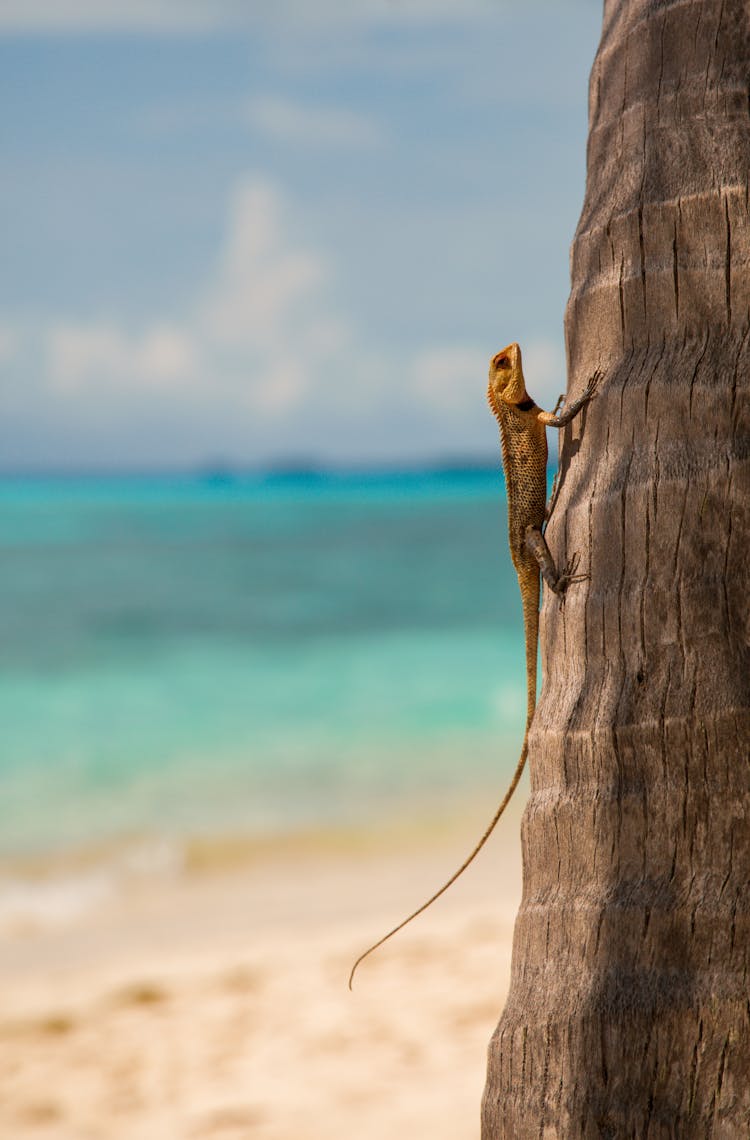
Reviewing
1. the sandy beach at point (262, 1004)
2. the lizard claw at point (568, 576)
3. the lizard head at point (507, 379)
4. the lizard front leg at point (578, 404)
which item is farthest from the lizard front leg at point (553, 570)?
the sandy beach at point (262, 1004)

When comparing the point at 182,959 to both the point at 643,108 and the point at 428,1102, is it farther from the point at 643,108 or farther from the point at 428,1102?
the point at 643,108

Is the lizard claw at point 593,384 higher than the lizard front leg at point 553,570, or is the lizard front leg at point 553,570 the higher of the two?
the lizard claw at point 593,384

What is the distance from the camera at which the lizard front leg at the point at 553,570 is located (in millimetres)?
2350

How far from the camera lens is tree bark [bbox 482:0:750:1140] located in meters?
2.05

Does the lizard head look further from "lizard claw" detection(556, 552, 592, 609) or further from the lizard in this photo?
"lizard claw" detection(556, 552, 592, 609)

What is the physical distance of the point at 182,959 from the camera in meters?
6.68

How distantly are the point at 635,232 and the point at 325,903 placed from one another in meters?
6.08

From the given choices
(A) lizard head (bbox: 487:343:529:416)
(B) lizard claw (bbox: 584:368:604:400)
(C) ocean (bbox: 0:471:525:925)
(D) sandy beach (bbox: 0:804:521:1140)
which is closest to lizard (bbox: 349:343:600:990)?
(A) lizard head (bbox: 487:343:529:416)

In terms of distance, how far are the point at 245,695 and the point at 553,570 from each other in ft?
42.7

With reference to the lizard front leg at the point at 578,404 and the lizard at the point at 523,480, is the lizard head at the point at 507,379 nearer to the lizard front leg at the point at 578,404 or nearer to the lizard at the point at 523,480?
the lizard at the point at 523,480

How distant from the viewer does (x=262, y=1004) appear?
582 cm

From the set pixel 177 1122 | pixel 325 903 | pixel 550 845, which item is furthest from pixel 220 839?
pixel 550 845

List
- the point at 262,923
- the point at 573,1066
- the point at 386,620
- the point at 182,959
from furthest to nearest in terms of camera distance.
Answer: the point at 386,620 → the point at 262,923 → the point at 182,959 → the point at 573,1066

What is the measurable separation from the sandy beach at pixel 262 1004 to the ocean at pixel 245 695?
53.8 inches
